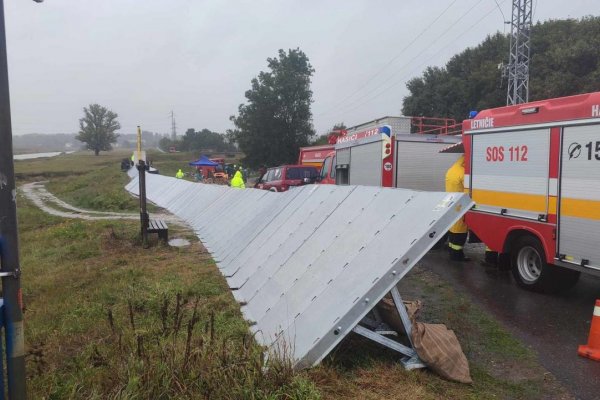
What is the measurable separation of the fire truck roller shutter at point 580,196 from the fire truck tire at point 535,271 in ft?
1.80

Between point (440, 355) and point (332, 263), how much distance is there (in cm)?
122

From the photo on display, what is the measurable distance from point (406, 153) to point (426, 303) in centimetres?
586

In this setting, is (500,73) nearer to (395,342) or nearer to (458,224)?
(458,224)

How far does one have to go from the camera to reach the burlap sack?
3.90 metres

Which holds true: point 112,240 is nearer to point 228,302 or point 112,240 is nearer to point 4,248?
point 228,302

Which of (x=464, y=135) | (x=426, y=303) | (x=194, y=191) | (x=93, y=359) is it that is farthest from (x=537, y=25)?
(x=93, y=359)

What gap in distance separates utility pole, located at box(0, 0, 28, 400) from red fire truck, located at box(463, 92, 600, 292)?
6079 millimetres

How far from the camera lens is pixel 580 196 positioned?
20.0 ft

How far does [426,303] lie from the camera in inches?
251

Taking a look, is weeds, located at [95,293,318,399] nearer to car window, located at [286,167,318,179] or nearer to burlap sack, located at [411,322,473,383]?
burlap sack, located at [411,322,473,383]

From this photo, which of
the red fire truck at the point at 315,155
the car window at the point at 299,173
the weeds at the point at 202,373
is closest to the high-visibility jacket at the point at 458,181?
the weeds at the point at 202,373

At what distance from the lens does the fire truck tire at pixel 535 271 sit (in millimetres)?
6797

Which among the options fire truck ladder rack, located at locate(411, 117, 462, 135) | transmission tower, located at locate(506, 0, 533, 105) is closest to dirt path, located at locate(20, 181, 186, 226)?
fire truck ladder rack, located at locate(411, 117, 462, 135)

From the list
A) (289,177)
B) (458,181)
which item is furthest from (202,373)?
(289,177)
